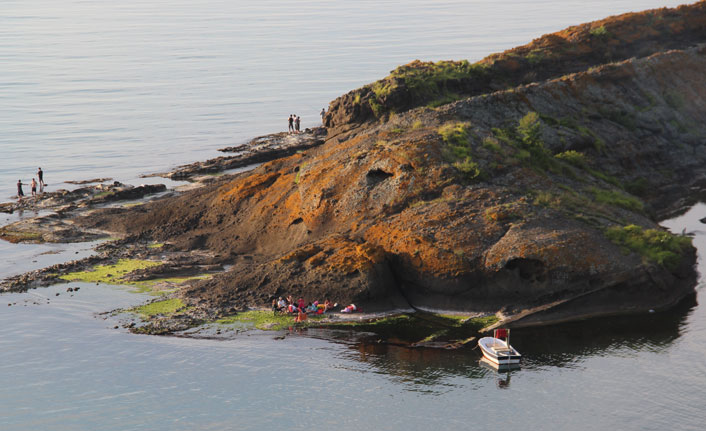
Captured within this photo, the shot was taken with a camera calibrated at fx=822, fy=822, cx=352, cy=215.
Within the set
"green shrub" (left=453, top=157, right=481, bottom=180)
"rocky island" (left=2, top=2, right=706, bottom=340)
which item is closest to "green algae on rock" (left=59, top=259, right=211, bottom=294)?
"rocky island" (left=2, top=2, right=706, bottom=340)

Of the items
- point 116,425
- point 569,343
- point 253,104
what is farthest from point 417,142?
A: point 253,104

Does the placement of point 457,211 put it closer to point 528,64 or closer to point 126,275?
point 126,275

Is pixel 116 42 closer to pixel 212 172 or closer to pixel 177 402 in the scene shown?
pixel 212 172

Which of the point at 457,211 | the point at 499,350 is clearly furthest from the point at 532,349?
the point at 457,211

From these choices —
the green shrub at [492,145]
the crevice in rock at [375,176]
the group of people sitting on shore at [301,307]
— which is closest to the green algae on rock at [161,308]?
the group of people sitting on shore at [301,307]

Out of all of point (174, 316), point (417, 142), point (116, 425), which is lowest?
point (116, 425)

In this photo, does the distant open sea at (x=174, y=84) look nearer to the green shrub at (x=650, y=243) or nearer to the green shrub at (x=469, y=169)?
→ the green shrub at (x=469, y=169)

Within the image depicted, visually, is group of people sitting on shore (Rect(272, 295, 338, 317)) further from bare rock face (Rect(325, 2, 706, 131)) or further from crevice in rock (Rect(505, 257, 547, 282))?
bare rock face (Rect(325, 2, 706, 131))
